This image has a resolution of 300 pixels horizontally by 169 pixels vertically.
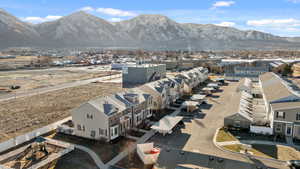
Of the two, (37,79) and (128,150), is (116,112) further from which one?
(37,79)

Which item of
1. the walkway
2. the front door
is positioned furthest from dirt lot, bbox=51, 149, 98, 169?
the front door

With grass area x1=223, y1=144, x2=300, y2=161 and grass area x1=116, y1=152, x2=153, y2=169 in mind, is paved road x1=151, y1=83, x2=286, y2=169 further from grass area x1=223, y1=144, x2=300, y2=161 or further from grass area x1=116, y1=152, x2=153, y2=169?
grass area x1=116, y1=152, x2=153, y2=169

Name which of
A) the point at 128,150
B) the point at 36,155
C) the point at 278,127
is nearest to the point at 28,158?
the point at 36,155

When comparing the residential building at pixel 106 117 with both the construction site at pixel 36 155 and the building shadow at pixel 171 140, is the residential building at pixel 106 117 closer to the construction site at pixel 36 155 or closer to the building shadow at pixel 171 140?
the construction site at pixel 36 155

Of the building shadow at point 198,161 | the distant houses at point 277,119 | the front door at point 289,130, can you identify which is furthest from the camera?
the front door at point 289,130

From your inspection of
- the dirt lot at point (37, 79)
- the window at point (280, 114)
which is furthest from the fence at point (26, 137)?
the dirt lot at point (37, 79)
